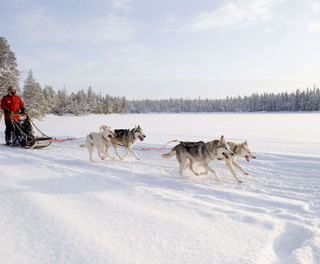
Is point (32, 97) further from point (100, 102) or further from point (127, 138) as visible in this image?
point (100, 102)

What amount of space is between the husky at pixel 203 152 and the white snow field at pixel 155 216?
29 cm

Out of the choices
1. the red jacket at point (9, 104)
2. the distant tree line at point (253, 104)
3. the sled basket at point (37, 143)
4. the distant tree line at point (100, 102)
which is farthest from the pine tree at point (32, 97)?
the distant tree line at point (253, 104)

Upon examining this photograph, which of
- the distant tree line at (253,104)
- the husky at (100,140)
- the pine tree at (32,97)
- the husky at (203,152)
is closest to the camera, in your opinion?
the husky at (203,152)

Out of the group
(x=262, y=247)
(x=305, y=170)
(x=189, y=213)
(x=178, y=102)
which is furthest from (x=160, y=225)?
(x=178, y=102)

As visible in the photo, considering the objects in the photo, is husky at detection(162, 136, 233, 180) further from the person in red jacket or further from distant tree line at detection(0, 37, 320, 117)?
distant tree line at detection(0, 37, 320, 117)

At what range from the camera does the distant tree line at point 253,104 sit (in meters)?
92.6

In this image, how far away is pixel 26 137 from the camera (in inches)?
429

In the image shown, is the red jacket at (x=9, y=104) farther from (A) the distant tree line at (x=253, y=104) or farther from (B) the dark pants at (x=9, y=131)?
(A) the distant tree line at (x=253, y=104)

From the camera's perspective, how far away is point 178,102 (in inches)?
6009

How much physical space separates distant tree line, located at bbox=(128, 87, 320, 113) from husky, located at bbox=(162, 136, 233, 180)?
3603 inches

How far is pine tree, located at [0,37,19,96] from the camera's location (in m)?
27.4

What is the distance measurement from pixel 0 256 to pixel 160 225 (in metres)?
1.69

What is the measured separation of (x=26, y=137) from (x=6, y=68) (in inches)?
780

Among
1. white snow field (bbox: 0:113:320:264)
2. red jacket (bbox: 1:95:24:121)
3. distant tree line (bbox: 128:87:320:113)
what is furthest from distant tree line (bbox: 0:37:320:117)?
white snow field (bbox: 0:113:320:264)
